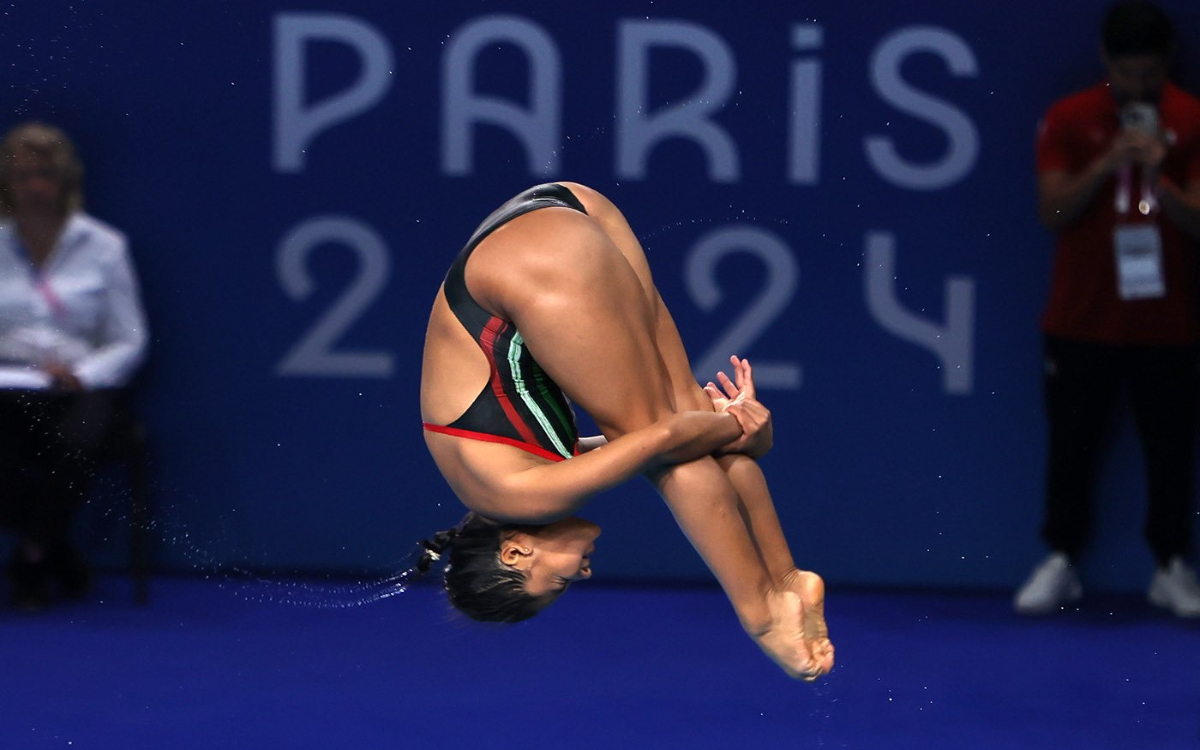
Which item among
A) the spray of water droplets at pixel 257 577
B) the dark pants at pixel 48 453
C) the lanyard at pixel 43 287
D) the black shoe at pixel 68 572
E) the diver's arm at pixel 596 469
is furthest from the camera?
the spray of water droplets at pixel 257 577

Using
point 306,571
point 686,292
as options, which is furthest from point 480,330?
point 306,571

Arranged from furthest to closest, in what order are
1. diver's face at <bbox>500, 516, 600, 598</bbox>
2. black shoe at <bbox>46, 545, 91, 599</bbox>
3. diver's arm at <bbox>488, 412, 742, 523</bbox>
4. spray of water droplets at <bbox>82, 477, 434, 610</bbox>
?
spray of water droplets at <bbox>82, 477, 434, 610</bbox> → black shoe at <bbox>46, 545, 91, 599</bbox> → diver's face at <bbox>500, 516, 600, 598</bbox> → diver's arm at <bbox>488, 412, 742, 523</bbox>

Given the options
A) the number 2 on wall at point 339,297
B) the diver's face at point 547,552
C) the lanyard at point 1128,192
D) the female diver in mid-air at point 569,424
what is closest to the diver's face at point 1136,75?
the lanyard at point 1128,192

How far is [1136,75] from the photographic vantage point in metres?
5.37

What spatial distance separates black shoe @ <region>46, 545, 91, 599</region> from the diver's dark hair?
159 inches

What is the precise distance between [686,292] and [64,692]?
99.9 inches

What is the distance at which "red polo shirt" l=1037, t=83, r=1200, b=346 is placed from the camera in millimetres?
5500

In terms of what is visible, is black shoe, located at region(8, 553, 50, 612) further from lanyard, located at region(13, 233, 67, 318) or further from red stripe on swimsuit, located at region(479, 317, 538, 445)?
red stripe on swimsuit, located at region(479, 317, 538, 445)

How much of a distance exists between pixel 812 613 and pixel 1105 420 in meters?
2.61

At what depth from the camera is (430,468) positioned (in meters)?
5.91

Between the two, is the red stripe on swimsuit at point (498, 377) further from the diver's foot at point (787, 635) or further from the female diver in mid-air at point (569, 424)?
the diver's foot at point (787, 635)

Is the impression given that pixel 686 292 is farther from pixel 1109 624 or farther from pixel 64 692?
pixel 64 692

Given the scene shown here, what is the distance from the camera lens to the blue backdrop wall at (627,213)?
5676mm

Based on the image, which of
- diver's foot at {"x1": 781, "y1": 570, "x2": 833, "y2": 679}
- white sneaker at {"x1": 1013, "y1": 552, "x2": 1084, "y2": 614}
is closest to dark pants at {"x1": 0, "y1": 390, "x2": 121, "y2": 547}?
diver's foot at {"x1": 781, "y1": 570, "x2": 833, "y2": 679}
